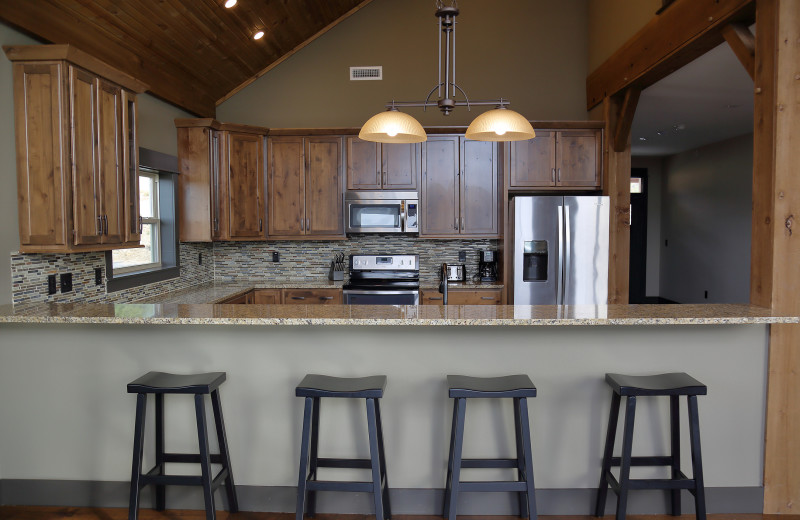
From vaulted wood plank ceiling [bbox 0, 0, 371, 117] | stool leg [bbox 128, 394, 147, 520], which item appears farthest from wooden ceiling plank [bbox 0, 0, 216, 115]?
stool leg [bbox 128, 394, 147, 520]

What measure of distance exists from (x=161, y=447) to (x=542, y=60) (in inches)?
185

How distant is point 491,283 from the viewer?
5.05 m

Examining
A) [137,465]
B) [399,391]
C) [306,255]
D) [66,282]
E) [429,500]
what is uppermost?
[306,255]

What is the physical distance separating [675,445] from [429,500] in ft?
3.90

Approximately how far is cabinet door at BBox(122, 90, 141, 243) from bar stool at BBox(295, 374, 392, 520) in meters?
1.65

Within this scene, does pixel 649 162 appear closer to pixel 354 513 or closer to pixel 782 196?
pixel 782 196

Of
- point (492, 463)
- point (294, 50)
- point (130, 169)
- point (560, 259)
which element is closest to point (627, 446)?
point (492, 463)

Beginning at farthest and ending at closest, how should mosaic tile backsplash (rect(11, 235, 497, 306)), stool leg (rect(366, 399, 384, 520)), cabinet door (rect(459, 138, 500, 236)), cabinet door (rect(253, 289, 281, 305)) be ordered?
1. mosaic tile backsplash (rect(11, 235, 497, 306))
2. cabinet door (rect(459, 138, 500, 236))
3. cabinet door (rect(253, 289, 281, 305))
4. stool leg (rect(366, 399, 384, 520))

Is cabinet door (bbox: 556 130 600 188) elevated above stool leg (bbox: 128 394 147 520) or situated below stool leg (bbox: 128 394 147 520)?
above

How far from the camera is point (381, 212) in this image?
5.09m

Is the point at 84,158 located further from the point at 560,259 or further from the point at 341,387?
the point at 560,259

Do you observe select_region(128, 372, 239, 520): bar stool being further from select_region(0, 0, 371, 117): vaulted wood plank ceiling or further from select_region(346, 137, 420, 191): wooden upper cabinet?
select_region(346, 137, 420, 191): wooden upper cabinet

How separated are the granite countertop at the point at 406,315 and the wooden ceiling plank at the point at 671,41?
1.56 m

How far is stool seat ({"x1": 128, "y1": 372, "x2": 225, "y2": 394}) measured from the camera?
7.68 ft
